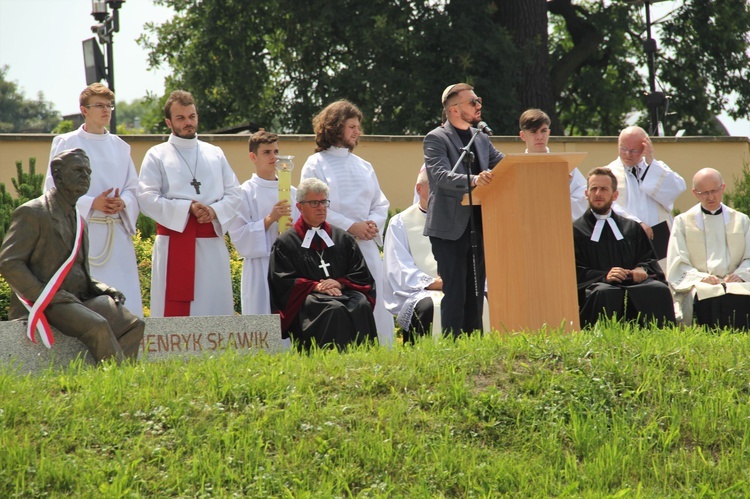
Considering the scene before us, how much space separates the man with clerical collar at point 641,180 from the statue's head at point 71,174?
217 inches

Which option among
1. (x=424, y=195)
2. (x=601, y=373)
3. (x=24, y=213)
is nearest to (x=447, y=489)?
(x=601, y=373)

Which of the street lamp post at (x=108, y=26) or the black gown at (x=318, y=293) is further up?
the street lamp post at (x=108, y=26)

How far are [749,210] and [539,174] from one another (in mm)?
7993

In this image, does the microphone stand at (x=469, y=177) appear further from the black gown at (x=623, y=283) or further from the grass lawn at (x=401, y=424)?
the black gown at (x=623, y=283)

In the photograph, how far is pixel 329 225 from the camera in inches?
355

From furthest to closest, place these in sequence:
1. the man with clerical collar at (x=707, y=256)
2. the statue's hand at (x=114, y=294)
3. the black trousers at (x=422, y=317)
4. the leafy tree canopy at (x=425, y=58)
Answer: the leafy tree canopy at (x=425, y=58), the man with clerical collar at (x=707, y=256), the black trousers at (x=422, y=317), the statue's hand at (x=114, y=294)

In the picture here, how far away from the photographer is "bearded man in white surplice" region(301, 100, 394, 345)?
30.3ft

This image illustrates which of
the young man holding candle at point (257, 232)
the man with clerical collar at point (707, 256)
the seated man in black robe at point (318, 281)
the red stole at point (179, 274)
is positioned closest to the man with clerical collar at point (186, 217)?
the red stole at point (179, 274)

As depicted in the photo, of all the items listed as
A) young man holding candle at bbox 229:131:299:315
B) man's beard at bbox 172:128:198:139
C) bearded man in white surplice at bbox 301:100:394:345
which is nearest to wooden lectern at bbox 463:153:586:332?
bearded man in white surplice at bbox 301:100:394:345

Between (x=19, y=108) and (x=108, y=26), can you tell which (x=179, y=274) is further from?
(x=19, y=108)

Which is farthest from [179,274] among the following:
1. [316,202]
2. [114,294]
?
[114,294]

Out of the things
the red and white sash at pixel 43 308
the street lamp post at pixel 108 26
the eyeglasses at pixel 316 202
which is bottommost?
the red and white sash at pixel 43 308

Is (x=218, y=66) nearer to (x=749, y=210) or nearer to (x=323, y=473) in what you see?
(x=749, y=210)

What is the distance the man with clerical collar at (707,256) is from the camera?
9367 millimetres
